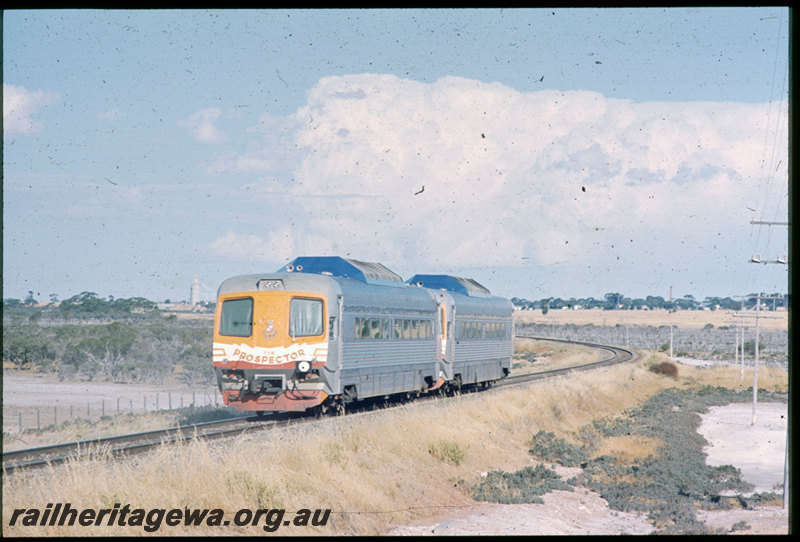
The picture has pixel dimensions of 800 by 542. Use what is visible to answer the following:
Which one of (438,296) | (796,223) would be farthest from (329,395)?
(796,223)

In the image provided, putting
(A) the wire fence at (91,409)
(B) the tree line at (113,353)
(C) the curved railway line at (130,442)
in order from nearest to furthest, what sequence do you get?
(C) the curved railway line at (130,442)
(A) the wire fence at (91,409)
(B) the tree line at (113,353)

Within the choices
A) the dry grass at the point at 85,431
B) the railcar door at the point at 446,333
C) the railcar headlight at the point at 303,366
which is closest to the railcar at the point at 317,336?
the railcar headlight at the point at 303,366

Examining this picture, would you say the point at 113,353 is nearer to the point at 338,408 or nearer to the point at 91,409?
the point at 91,409

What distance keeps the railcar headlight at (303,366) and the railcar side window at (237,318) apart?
4.48 ft

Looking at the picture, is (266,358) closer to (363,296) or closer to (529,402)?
(363,296)

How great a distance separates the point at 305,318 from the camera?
21.2 m

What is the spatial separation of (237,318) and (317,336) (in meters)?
1.97

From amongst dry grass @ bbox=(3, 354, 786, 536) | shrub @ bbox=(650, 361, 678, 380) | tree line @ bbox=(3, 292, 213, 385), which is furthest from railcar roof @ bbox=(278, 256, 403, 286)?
shrub @ bbox=(650, 361, 678, 380)

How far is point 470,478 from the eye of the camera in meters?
18.3

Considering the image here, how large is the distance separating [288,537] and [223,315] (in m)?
11.1

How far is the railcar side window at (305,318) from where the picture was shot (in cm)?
2109

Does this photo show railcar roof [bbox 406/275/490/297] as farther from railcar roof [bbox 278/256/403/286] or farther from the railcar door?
railcar roof [bbox 278/256/403/286]

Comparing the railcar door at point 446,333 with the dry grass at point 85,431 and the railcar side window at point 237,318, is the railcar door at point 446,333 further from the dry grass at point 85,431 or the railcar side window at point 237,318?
the railcar side window at point 237,318

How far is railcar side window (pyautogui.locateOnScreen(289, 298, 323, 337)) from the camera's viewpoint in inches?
830
